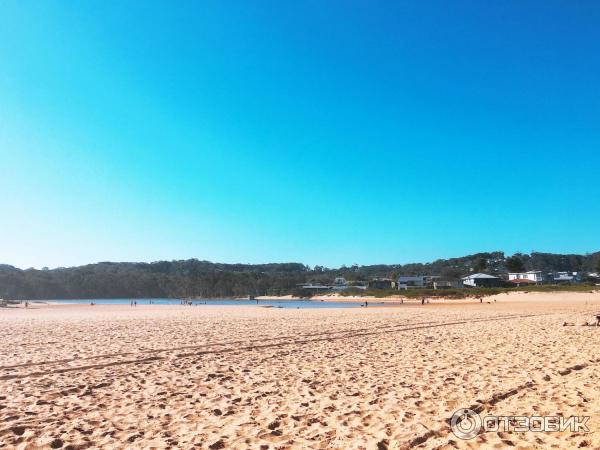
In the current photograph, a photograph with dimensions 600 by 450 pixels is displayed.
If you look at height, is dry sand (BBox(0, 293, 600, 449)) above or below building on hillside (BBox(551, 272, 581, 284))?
below

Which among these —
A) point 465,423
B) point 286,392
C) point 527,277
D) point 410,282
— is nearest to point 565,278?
point 527,277

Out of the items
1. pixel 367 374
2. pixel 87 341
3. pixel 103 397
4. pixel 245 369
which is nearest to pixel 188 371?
pixel 245 369

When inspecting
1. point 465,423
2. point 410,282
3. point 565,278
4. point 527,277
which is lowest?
point 465,423

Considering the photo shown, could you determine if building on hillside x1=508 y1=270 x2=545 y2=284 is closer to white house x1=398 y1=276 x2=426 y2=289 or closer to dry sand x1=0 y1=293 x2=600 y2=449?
white house x1=398 y1=276 x2=426 y2=289

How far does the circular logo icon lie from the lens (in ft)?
18.7

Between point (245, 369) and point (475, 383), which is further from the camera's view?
point (245, 369)

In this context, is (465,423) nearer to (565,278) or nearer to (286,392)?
(286,392)

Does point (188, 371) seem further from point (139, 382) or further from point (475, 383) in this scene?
point (475, 383)

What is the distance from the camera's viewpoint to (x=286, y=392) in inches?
323

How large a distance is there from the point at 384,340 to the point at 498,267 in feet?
655

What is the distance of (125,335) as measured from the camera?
58.6ft
